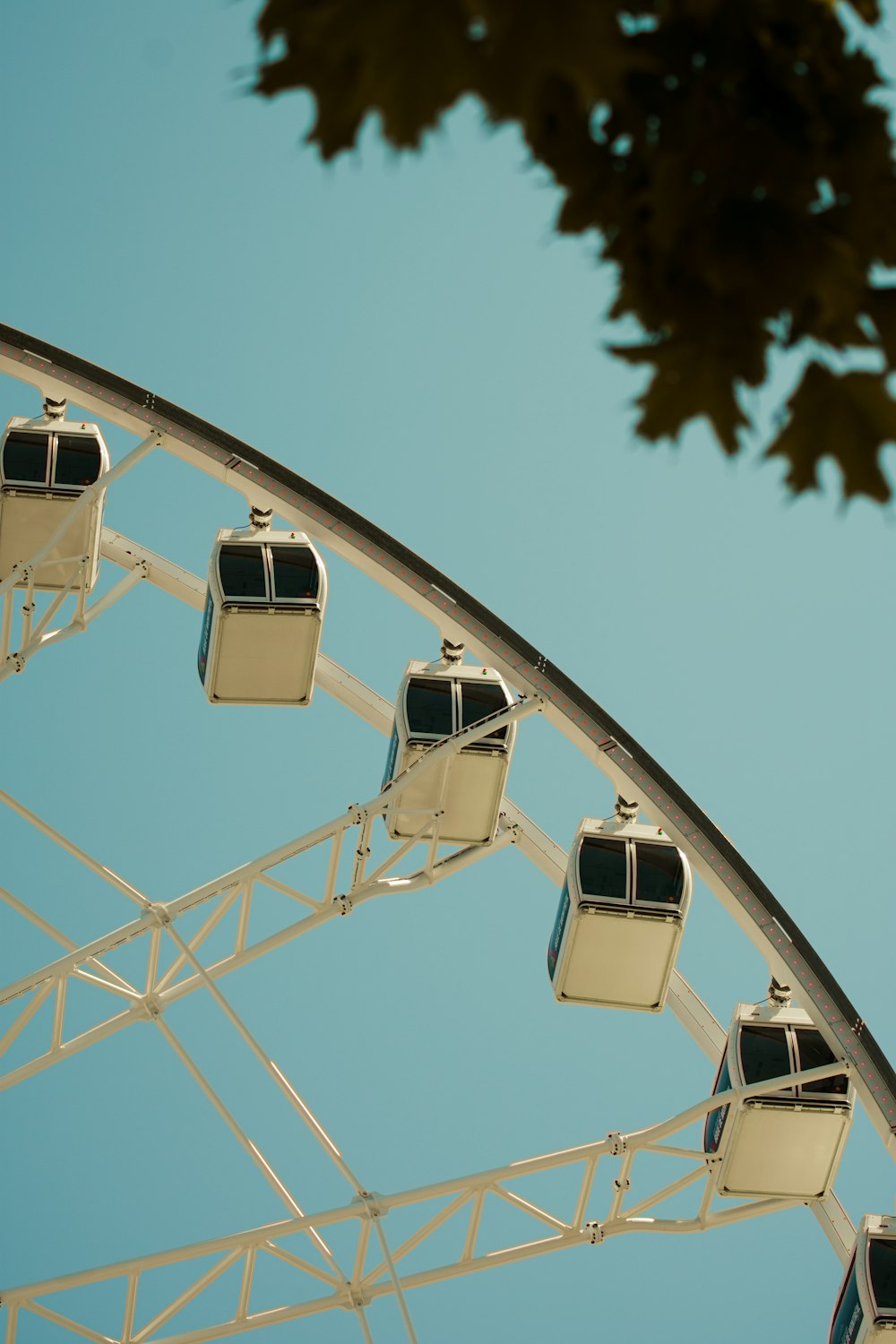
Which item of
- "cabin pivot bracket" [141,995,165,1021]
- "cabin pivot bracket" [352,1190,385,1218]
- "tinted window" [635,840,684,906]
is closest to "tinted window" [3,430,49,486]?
"cabin pivot bracket" [141,995,165,1021]

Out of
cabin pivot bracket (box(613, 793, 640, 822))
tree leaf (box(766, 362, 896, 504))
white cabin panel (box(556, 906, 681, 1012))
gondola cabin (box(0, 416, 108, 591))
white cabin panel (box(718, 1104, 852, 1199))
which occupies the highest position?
tree leaf (box(766, 362, 896, 504))

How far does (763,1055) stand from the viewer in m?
17.3

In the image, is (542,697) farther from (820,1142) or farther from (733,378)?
(733,378)

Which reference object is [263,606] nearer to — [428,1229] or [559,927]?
[559,927]

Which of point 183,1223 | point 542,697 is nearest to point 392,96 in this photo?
point 542,697

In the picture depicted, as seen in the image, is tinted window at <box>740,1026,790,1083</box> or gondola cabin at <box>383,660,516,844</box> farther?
gondola cabin at <box>383,660,516,844</box>

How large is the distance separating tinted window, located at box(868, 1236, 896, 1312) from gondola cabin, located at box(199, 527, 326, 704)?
736 cm

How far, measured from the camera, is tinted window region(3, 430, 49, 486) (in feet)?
57.7

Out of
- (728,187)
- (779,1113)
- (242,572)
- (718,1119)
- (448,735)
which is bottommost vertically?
(718,1119)

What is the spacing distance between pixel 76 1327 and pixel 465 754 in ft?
22.5

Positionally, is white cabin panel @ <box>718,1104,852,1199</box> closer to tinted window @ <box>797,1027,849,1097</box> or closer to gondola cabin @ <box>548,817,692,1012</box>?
tinted window @ <box>797,1027,849,1097</box>

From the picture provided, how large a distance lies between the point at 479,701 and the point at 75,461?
4.43 meters

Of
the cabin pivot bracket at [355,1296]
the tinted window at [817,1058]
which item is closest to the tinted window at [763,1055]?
the tinted window at [817,1058]

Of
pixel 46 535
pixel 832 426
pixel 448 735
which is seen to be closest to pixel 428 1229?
pixel 448 735
